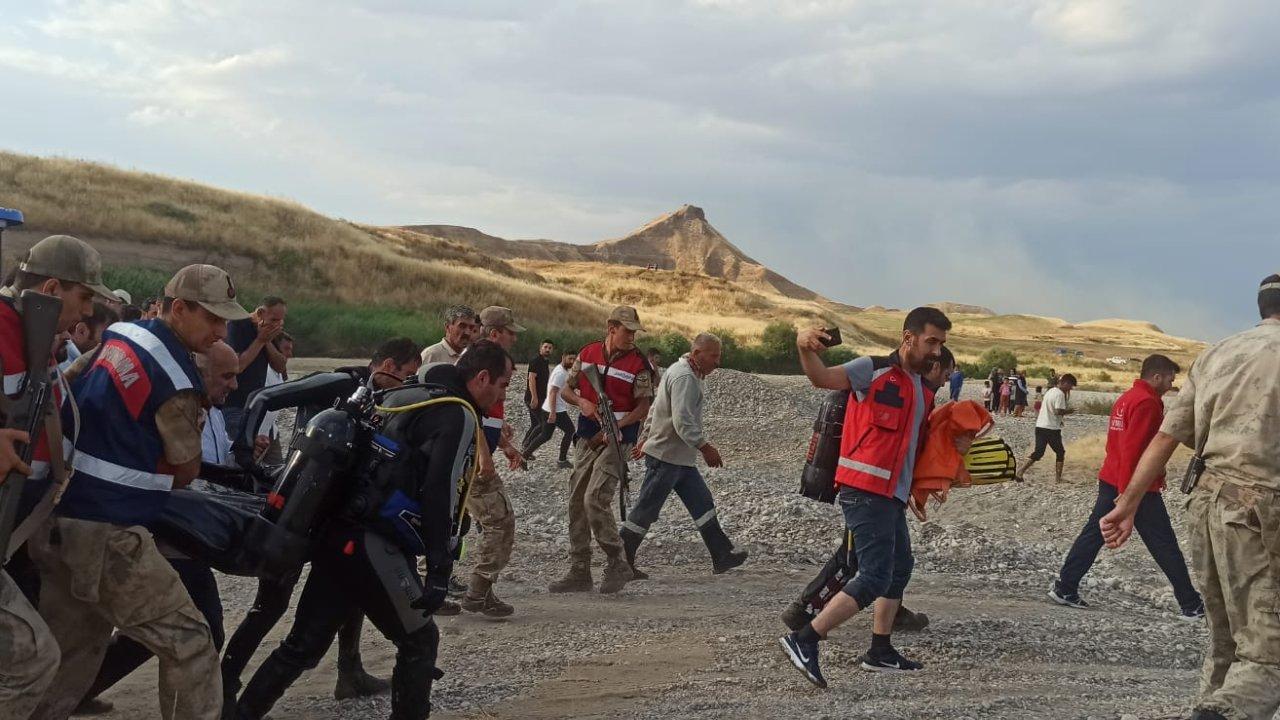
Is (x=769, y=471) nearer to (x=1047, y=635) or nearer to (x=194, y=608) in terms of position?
(x=1047, y=635)

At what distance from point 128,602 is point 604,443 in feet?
16.7

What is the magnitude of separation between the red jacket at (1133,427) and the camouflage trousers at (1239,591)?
420cm

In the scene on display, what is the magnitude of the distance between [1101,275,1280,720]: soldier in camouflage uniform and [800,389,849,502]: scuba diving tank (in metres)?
1.83

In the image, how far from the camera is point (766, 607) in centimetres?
885

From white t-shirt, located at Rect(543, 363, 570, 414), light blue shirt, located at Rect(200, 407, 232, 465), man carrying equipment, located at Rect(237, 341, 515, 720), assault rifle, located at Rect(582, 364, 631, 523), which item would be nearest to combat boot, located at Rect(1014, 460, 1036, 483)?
white t-shirt, located at Rect(543, 363, 570, 414)

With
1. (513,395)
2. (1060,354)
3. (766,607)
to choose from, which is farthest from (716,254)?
(766,607)

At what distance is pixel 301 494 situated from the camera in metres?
4.52

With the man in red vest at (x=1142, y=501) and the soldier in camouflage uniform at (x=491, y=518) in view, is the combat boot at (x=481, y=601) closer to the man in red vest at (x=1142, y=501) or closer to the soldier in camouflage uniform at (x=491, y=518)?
the soldier in camouflage uniform at (x=491, y=518)

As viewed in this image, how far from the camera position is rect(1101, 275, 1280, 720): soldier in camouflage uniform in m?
4.84

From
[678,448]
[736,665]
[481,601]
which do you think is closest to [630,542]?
[678,448]

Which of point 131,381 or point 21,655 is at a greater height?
point 131,381

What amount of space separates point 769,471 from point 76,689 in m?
17.0

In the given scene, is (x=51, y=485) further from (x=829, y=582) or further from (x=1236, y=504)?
(x=829, y=582)

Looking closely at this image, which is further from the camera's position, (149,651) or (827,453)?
(827,453)
